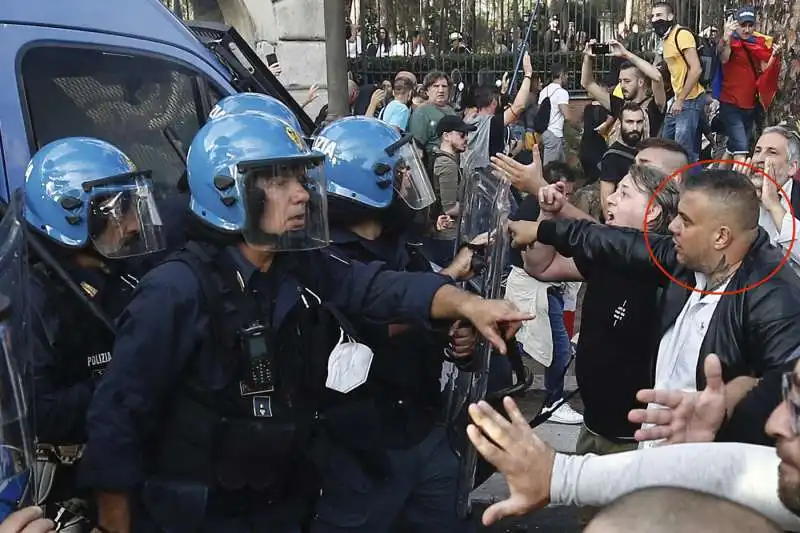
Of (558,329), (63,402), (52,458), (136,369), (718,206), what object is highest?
(718,206)

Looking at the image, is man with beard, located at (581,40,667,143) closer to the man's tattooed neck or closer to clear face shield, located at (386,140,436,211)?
clear face shield, located at (386,140,436,211)

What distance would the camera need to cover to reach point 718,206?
2.79 m

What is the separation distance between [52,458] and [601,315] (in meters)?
1.93

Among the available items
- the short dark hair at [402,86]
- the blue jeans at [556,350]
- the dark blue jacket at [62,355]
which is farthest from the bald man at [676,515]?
the short dark hair at [402,86]

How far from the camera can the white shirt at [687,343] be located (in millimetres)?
2783

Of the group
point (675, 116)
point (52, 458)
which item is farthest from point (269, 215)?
point (675, 116)

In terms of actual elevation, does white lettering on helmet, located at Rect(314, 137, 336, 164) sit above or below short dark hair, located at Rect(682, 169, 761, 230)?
above

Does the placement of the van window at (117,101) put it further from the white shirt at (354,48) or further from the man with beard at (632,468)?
the white shirt at (354,48)

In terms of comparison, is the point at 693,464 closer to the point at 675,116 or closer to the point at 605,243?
the point at 605,243

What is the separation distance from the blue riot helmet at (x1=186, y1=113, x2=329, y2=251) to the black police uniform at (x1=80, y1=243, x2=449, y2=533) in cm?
10

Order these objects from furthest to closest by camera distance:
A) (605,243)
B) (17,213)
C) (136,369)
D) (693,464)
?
(605,243), (136,369), (17,213), (693,464)

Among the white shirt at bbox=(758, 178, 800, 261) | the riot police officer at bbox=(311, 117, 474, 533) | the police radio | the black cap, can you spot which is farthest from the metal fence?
the police radio

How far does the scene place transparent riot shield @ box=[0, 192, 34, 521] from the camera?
69.2 inches

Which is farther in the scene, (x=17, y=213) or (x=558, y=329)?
(x=558, y=329)
